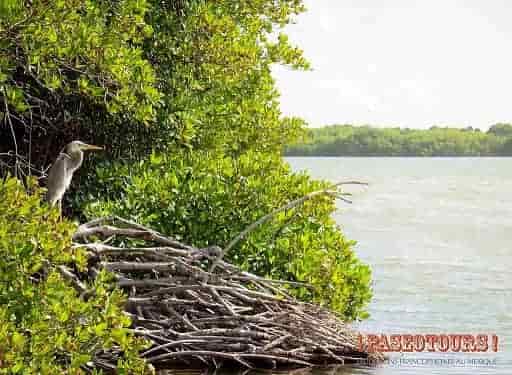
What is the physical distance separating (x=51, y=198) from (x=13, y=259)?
72.3 inches

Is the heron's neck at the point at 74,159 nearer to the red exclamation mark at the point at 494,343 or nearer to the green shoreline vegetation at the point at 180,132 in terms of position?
the green shoreline vegetation at the point at 180,132

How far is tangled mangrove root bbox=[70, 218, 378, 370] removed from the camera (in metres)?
8.79

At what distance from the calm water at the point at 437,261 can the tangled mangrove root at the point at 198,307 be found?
0.79 m

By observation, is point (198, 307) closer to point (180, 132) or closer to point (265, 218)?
point (265, 218)

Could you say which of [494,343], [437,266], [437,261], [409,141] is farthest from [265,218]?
[409,141]

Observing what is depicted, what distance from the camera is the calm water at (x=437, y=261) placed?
→ 15695mm

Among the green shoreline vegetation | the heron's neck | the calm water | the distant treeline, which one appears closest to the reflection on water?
the calm water

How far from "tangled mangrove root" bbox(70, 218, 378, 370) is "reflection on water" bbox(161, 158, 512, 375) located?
0.28 meters

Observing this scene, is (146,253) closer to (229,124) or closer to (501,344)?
(229,124)

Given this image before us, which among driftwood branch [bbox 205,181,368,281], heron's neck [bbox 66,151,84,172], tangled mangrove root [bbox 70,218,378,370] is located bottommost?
tangled mangrove root [bbox 70,218,378,370]

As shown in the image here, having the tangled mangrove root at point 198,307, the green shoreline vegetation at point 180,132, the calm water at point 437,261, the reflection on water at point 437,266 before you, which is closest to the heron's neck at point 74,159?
the green shoreline vegetation at point 180,132

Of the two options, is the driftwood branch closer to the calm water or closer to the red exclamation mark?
the calm water

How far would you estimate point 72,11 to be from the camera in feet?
23.7

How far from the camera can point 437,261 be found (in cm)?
2545
